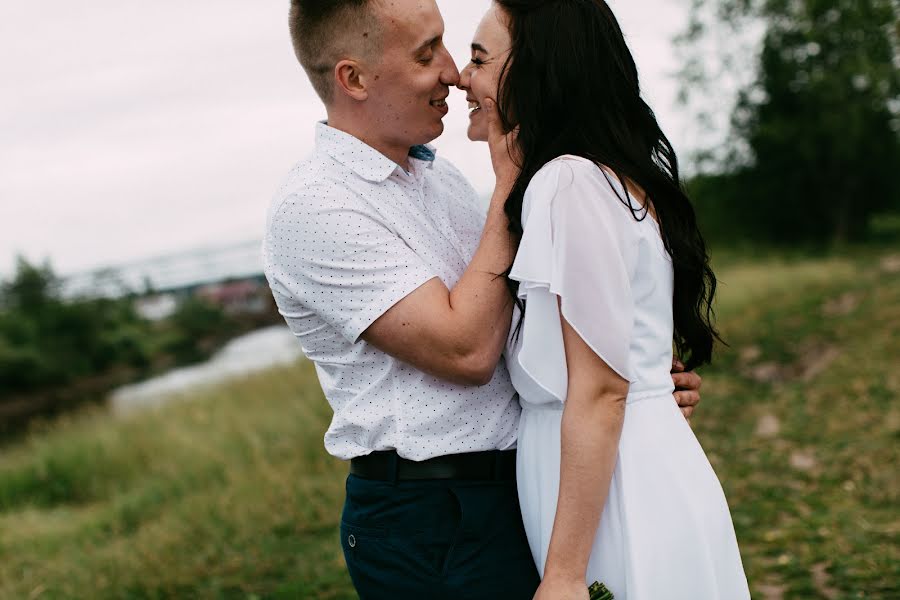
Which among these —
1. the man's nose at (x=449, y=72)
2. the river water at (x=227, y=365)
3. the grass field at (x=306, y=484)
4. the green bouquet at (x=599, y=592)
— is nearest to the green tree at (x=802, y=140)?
the grass field at (x=306, y=484)

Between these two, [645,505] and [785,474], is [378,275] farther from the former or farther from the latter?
[785,474]

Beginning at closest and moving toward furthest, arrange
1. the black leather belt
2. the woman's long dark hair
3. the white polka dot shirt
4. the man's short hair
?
the woman's long dark hair → the white polka dot shirt → the black leather belt → the man's short hair

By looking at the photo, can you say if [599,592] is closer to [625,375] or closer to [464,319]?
[625,375]

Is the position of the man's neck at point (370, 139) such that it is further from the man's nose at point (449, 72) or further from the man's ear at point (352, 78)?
the man's nose at point (449, 72)

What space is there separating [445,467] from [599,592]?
0.50 m

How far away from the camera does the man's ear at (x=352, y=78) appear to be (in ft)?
8.00

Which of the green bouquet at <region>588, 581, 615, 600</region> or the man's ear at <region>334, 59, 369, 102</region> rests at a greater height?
the man's ear at <region>334, 59, 369, 102</region>

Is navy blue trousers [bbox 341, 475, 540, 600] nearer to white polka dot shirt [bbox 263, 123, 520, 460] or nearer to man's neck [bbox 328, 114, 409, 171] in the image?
white polka dot shirt [bbox 263, 123, 520, 460]

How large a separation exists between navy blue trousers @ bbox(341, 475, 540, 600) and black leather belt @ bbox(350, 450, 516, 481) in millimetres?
17

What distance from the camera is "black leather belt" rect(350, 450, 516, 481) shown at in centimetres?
228

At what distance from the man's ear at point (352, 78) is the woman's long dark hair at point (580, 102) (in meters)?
0.45

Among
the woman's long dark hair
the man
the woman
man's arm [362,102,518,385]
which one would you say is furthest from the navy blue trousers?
the woman's long dark hair

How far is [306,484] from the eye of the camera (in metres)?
7.06

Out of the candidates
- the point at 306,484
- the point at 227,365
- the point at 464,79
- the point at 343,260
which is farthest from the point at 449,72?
the point at 227,365
